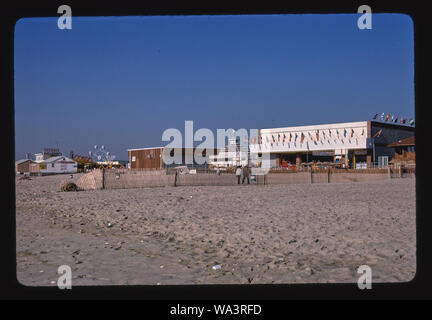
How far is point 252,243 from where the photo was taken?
199 inches

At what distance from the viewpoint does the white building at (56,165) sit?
4953 centimetres

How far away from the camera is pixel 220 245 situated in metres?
5.05

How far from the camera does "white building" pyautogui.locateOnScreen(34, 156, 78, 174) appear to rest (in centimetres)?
4953

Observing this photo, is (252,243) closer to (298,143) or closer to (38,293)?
(38,293)

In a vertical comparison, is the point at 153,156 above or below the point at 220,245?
above

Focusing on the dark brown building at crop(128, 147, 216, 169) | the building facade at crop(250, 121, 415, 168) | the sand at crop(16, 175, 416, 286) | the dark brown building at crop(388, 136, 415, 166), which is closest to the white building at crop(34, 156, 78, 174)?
the dark brown building at crop(128, 147, 216, 169)

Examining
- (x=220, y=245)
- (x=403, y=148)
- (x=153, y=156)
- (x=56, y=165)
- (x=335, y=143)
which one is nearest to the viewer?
(x=220, y=245)

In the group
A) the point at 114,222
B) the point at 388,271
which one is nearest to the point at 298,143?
the point at 114,222

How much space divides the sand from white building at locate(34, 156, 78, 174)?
1776 inches

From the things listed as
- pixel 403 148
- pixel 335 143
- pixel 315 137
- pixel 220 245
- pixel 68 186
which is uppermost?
pixel 315 137

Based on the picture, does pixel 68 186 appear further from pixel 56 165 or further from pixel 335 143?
pixel 56 165

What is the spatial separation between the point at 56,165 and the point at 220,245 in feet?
168

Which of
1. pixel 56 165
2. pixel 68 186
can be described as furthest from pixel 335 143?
pixel 56 165

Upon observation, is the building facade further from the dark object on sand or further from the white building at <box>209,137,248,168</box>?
the dark object on sand
